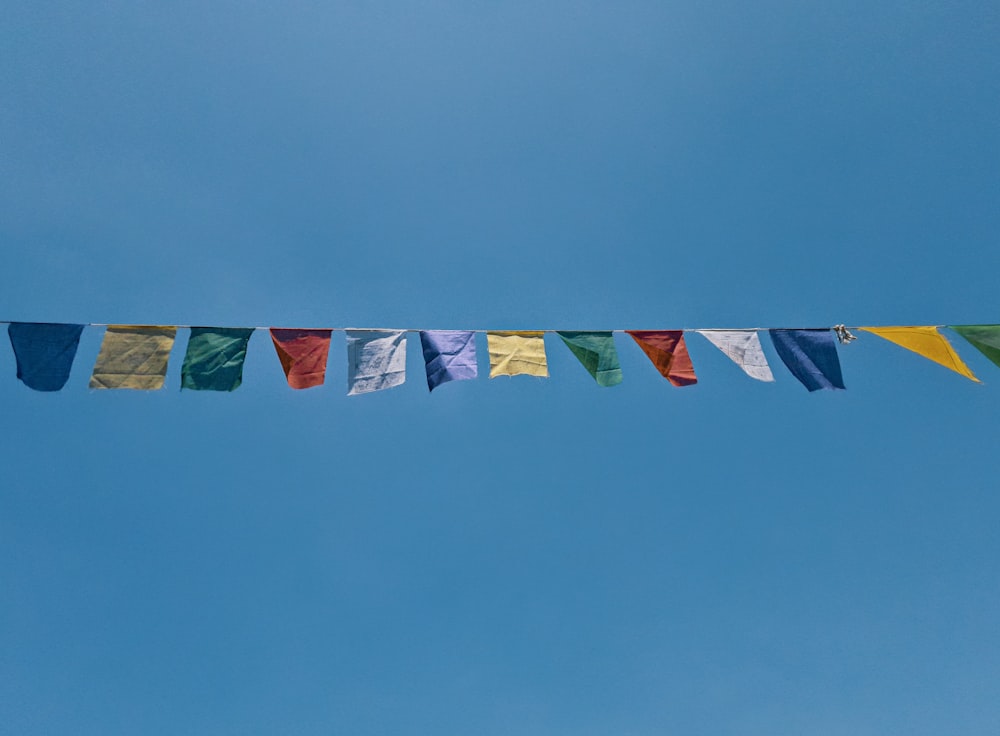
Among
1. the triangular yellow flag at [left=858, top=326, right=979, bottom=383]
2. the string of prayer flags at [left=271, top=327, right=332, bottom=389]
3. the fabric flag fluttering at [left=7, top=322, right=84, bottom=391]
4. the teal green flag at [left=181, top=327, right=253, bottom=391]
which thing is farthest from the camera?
the triangular yellow flag at [left=858, top=326, right=979, bottom=383]

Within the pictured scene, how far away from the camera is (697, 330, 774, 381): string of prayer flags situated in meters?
10.0

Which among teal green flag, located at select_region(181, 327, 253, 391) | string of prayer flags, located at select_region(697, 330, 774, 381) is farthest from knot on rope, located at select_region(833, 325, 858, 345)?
teal green flag, located at select_region(181, 327, 253, 391)

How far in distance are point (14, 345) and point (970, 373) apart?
14.5 meters

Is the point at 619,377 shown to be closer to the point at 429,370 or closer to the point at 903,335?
the point at 429,370

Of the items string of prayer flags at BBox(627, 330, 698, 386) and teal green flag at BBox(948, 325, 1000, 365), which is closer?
teal green flag at BBox(948, 325, 1000, 365)

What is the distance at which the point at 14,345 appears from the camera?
8875mm

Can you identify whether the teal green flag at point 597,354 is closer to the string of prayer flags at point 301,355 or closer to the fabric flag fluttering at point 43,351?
the string of prayer flags at point 301,355

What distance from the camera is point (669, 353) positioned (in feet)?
33.4

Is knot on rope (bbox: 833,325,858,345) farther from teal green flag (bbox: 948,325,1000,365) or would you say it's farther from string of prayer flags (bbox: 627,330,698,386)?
string of prayer flags (bbox: 627,330,698,386)

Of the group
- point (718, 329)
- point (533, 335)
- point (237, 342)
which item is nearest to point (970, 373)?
point (718, 329)

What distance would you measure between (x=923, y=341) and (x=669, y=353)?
4.03m

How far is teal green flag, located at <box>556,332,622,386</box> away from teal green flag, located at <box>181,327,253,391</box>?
16.8 ft

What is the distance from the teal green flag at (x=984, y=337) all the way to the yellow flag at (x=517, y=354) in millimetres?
6654

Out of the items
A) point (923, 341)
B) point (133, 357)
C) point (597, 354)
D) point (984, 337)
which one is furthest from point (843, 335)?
point (133, 357)
